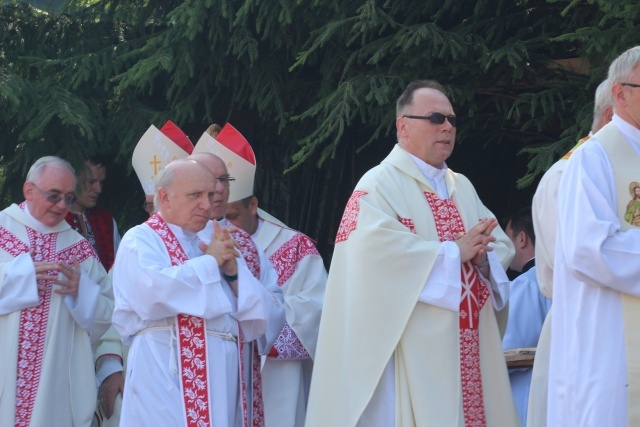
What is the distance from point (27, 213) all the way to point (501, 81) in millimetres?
3079

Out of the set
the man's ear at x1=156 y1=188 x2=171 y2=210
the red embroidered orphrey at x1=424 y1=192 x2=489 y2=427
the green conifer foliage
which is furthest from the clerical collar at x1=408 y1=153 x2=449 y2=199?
the man's ear at x1=156 y1=188 x2=171 y2=210

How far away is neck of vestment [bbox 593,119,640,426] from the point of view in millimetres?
4773

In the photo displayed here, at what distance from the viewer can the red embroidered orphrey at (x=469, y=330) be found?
604cm

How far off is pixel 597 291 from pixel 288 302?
2.87 m

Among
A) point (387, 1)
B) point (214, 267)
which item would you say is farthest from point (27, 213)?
point (387, 1)

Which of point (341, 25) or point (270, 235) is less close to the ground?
point (341, 25)

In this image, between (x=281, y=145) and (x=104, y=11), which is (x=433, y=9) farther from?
(x=104, y=11)

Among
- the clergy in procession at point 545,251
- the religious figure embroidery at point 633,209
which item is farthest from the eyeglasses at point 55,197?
the religious figure embroidery at point 633,209

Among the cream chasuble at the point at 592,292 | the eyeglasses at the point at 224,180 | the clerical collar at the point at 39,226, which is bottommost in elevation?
the cream chasuble at the point at 592,292

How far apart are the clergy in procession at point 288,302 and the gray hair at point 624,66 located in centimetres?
289

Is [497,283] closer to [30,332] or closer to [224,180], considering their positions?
[224,180]

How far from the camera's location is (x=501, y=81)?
7.76m

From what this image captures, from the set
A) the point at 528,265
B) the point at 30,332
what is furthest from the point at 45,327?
the point at 528,265

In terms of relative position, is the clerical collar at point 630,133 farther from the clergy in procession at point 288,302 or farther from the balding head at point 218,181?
the clergy in procession at point 288,302
